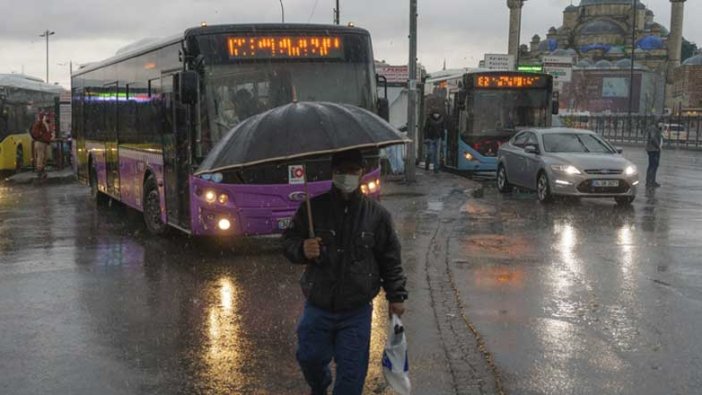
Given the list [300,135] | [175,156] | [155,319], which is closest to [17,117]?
[175,156]

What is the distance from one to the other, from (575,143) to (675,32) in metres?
100

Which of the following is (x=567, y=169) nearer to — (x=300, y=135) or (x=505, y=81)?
(x=505, y=81)

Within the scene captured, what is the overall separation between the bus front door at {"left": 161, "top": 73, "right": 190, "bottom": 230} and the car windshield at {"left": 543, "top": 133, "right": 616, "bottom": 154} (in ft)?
30.1

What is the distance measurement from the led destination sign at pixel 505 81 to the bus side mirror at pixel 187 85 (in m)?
15.1

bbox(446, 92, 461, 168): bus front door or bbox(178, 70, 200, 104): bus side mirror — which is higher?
bbox(178, 70, 200, 104): bus side mirror

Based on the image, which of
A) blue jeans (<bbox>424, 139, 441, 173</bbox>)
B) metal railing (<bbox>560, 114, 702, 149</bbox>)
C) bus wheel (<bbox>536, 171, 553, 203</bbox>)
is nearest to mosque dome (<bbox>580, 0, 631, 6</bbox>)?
metal railing (<bbox>560, 114, 702, 149</bbox>)

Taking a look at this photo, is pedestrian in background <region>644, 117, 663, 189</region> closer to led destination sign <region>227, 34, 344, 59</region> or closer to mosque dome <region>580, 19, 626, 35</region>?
led destination sign <region>227, 34, 344, 59</region>

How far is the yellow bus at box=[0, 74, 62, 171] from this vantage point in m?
26.4

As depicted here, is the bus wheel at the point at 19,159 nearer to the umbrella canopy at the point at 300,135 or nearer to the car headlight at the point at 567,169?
the car headlight at the point at 567,169

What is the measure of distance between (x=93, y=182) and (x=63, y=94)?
17204 millimetres

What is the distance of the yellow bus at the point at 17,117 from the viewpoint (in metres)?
26.4

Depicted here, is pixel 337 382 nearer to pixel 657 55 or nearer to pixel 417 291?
pixel 417 291

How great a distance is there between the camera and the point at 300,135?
4418 mm

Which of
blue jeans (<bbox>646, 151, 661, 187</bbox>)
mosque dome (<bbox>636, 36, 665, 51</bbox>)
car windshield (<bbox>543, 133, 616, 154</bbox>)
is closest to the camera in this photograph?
car windshield (<bbox>543, 133, 616, 154</bbox>)
